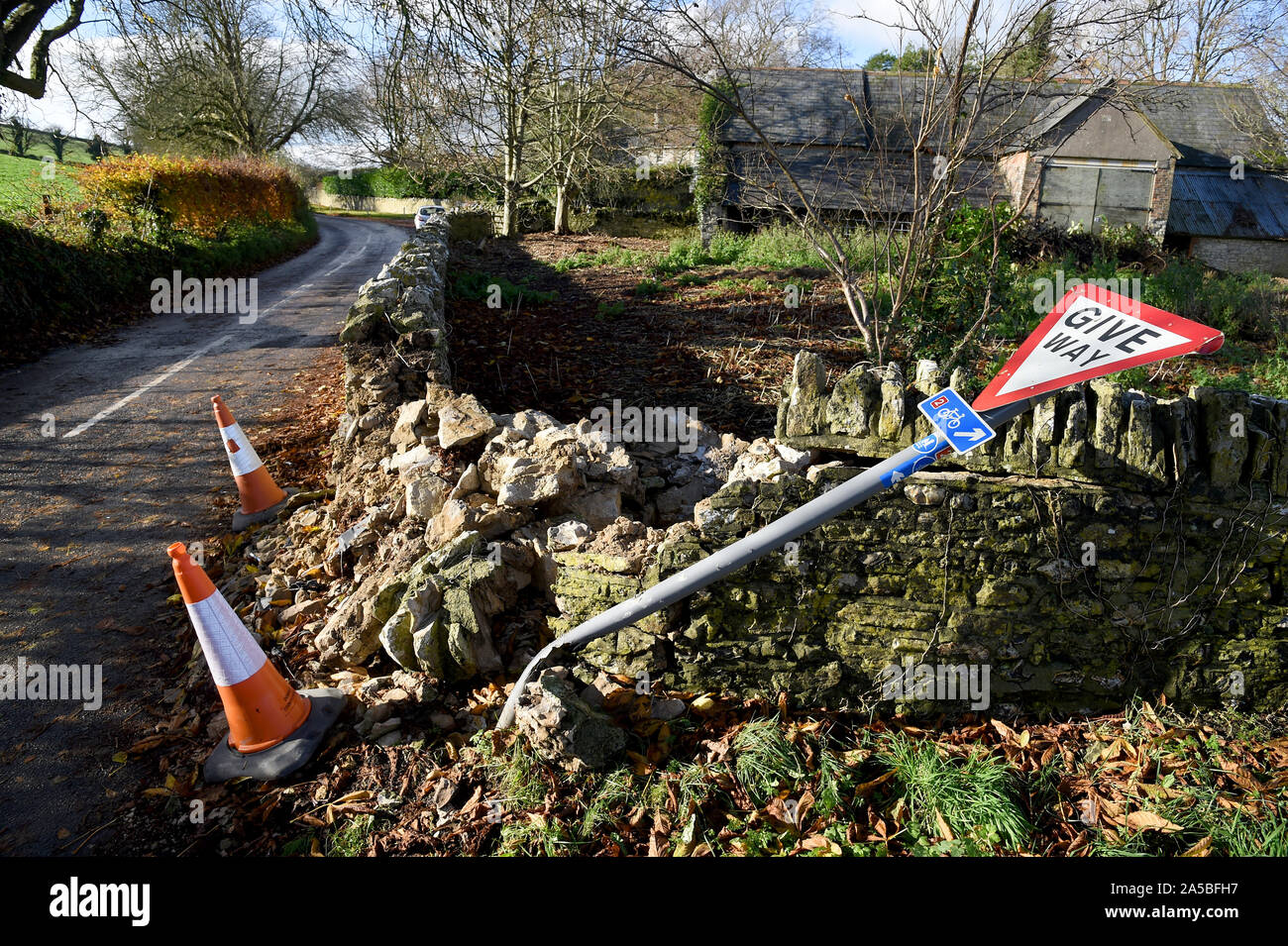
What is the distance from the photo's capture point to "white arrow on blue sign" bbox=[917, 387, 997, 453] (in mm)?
2490

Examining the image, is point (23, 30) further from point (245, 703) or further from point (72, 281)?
point (245, 703)

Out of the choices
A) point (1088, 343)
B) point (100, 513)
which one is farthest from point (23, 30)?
point (1088, 343)

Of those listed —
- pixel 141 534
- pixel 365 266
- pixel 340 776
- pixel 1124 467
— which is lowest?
pixel 340 776

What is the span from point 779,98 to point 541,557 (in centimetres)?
2221

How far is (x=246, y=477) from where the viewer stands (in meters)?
5.93

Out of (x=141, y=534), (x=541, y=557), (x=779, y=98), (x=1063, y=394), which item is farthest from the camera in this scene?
(x=779, y=98)

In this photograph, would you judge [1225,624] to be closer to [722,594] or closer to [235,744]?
[722,594]

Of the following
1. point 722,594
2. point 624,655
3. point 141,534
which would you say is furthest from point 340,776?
point 141,534

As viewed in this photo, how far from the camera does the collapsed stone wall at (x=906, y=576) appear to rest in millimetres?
3178

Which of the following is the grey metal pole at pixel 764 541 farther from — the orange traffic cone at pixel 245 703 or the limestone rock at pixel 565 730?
the orange traffic cone at pixel 245 703

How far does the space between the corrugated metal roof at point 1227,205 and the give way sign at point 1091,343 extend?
24.3 meters

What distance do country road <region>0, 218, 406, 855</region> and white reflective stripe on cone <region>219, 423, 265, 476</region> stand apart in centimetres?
50

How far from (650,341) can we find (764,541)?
21.6ft

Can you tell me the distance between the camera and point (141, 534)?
564 centimetres
